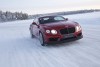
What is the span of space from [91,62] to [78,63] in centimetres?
35

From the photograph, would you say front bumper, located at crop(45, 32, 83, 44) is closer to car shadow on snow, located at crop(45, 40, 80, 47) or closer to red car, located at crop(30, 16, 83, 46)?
red car, located at crop(30, 16, 83, 46)

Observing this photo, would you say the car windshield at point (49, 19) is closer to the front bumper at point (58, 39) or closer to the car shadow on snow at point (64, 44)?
the car shadow on snow at point (64, 44)

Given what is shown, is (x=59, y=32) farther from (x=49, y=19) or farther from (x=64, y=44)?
(x=49, y=19)

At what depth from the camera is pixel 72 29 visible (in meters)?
9.84

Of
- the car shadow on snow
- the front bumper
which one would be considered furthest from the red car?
the car shadow on snow

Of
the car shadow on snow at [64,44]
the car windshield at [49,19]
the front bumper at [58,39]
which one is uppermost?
the car windshield at [49,19]

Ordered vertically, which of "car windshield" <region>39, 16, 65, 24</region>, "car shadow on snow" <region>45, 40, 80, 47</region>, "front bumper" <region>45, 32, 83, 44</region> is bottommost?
"car shadow on snow" <region>45, 40, 80, 47</region>

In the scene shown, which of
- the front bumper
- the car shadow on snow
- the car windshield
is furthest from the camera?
the car windshield

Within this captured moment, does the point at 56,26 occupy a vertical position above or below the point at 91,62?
above

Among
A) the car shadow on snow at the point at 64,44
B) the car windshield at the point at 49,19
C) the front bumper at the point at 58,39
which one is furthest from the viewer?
the car windshield at the point at 49,19

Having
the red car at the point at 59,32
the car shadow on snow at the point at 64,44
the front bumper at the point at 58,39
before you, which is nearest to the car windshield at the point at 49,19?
the red car at the point at 59,32

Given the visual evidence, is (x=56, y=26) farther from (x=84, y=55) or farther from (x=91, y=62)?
(x=91, y=62)

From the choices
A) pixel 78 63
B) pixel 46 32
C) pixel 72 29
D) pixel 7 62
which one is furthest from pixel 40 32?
pixel 78 63

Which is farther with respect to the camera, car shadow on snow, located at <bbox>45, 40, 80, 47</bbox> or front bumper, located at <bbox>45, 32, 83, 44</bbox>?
car shadow on snow, located at <bbox>45, 40, 80, 47</bbox>
